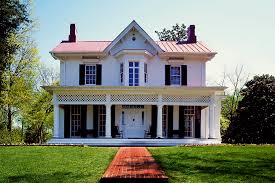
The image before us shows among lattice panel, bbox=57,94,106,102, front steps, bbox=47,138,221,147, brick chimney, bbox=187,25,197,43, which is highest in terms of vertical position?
brick chimney, bbox=187,25,197,43

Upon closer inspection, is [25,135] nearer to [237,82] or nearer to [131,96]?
[131,96]

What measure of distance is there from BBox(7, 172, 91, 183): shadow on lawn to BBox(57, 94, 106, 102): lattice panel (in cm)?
1585

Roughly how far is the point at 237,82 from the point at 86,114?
108 ft

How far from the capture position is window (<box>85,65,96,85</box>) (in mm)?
29812

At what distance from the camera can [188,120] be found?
97.2 feet

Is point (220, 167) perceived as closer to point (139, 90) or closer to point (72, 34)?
point (139, 90)

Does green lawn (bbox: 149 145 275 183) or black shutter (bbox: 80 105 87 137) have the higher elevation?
black shutter (bbox: 80 105 87 137)

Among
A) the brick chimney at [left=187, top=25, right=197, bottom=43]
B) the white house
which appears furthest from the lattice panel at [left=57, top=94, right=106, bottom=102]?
the brick chimney at [left=187, top=25, right=197, bottom=43]

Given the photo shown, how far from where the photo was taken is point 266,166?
12766 millimetres

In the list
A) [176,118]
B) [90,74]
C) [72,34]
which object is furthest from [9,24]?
[176,118]

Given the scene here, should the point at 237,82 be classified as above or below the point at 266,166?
above

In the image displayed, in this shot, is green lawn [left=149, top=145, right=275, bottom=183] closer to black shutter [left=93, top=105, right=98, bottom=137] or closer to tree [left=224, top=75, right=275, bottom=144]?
black shutter [left=93, top=105, right=98, bottom=137]

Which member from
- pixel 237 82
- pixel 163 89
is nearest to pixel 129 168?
pixel 163 89

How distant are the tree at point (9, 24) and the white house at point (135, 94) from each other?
17.6 ft
